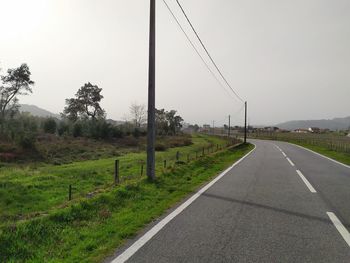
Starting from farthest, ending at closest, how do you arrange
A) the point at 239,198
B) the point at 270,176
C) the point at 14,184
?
the point at 14,184, the point at 270,176, the point at 239,198

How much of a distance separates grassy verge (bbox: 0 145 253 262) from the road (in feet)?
1.48

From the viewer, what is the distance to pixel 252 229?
6.48 meters

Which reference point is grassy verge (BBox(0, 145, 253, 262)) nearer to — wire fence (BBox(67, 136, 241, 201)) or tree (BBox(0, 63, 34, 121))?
wire fence (BBox(67, 136, 241, 201))

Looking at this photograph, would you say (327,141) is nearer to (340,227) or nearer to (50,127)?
(50,127)

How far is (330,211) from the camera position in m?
8.12

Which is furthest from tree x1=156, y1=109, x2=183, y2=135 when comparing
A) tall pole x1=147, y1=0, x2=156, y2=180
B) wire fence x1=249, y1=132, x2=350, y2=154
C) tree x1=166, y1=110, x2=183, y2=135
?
tall pole x1=147, y1=0, x2=156, y2=180

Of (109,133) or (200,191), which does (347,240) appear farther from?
(109,133)

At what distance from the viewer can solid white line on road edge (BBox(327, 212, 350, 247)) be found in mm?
6059

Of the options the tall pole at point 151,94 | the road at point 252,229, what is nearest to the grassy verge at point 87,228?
the road at point 252,229

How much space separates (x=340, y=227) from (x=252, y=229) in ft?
5.71

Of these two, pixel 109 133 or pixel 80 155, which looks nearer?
pixel 80 155

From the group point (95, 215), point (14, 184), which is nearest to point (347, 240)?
point (95, 215)

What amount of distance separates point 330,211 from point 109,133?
2380 inches

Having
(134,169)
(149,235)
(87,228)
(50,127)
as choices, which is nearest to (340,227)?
(149,235)
